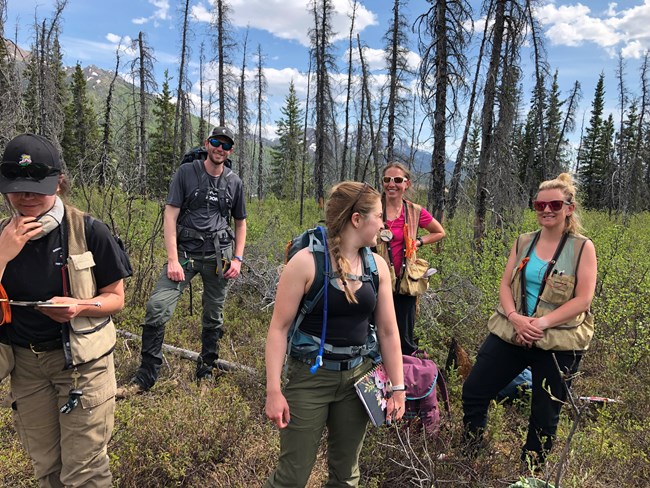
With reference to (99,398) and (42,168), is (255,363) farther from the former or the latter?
(42,168)

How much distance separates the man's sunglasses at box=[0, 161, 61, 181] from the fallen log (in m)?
2.89

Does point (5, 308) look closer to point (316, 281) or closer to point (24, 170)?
point (24, 170)

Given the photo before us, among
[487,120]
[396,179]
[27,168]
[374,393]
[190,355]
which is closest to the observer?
[27,168]

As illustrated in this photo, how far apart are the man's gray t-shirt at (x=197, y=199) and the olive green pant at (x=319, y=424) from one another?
2196mm

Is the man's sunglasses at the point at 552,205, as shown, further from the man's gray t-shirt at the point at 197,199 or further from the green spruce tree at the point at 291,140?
the green spruce tree at the point at 291,140

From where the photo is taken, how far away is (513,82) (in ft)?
29.3

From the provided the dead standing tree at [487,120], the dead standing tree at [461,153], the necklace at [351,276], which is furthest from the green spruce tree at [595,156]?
the necklace at [351,276]

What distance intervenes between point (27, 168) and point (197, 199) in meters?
2.06

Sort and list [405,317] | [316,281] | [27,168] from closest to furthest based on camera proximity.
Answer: [27,168] < [316,281] < [405,317]

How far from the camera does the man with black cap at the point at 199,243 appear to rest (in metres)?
3.66

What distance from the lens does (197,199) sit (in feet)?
12.5

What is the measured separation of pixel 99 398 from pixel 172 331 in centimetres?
327

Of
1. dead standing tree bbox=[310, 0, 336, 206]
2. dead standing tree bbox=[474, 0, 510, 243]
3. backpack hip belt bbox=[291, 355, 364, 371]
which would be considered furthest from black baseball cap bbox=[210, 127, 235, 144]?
dead standing tree bbox=[310, 0, 336, 206]

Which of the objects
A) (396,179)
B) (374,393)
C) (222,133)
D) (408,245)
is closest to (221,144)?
(222,133)
